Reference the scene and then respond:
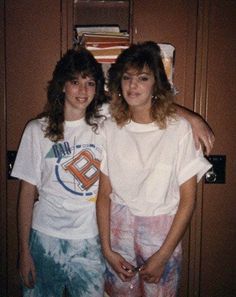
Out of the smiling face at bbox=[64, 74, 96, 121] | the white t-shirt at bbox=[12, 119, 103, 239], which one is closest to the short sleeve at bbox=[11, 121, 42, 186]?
the white t-shirt at bbox=[12, 119, 103, 239]

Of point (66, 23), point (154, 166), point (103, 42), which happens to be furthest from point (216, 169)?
point (66, 23)

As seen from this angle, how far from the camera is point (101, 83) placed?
5.52ft

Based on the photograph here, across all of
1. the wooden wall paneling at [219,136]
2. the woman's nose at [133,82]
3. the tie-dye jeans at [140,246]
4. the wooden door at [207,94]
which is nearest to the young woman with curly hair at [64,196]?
the tie-dye jeans at [140,246]

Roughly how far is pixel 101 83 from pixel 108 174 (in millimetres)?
478

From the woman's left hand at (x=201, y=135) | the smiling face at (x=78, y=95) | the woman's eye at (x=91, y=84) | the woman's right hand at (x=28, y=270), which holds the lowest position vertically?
the woman's right hand at (x=28, y=270)

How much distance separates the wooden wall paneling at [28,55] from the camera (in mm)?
1859

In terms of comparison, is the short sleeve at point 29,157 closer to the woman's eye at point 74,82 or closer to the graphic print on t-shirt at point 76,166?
the graphic print on t-shirt at point 76,166

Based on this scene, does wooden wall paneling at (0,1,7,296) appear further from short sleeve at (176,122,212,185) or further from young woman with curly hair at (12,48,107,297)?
short sleeve at (176,122,212,185)

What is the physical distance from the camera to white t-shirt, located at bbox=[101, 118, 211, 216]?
147 centimetres

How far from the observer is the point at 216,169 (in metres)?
1.98

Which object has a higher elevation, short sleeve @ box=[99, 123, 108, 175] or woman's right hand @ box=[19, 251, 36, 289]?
short sleeve @ box=[99, 123, 108, 175]

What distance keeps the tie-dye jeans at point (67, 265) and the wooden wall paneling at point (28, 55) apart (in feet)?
2.26

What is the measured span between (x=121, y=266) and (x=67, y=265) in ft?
0.83

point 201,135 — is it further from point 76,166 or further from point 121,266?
point 121,266
